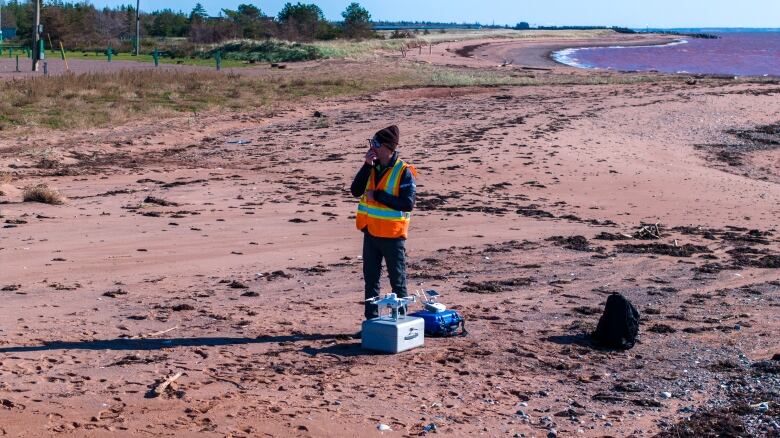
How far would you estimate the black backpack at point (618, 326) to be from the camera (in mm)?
8094

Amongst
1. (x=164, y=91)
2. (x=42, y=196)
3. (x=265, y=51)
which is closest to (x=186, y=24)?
(x=265, y=51)

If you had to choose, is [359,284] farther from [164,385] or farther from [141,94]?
[141,94]

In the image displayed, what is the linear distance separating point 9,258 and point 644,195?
416 inches

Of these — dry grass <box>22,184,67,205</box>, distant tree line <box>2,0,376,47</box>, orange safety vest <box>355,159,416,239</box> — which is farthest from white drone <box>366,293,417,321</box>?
distant tree line <box>2,0,376,47</box>

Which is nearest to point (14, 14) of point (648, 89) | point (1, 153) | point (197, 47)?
point (197, 47)

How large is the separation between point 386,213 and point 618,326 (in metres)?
1.98

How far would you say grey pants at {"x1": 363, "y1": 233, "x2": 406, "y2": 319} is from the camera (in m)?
8.01

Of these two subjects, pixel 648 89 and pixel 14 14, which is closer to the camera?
pixel 648 89

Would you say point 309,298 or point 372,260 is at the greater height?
point 372,260

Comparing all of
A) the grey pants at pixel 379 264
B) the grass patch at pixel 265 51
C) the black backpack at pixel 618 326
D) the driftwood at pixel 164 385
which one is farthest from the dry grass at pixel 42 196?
the grass patch at pixel 265 51

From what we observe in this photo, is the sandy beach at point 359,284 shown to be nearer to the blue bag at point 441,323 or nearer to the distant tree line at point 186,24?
the blue bag at point 441,323

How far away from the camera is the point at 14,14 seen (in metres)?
97.1

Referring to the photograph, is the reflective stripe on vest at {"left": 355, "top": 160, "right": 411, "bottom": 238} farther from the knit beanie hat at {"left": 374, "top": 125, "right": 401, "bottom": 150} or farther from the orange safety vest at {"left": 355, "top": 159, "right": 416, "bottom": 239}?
the knit beanie hat at {"left": 374, "top": 125, "right": 401, "bottom": 150}

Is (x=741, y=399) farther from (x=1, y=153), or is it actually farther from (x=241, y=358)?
(x=1, y=153)
